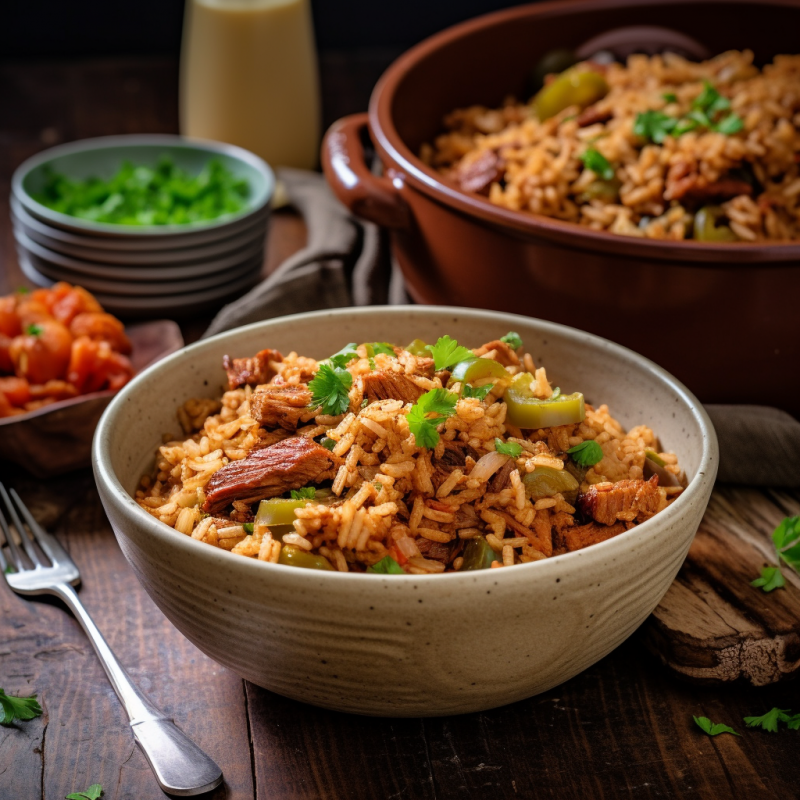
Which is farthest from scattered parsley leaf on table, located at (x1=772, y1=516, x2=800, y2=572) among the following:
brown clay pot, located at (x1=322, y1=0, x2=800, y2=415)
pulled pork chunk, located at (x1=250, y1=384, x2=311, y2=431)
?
pulled pork chunk, located at (x1=250, y1=384, x2=311, y2=431)

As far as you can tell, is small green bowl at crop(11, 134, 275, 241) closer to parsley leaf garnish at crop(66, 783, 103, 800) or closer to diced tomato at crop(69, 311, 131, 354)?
diced tomato at crop(69, 311, 131, 354)

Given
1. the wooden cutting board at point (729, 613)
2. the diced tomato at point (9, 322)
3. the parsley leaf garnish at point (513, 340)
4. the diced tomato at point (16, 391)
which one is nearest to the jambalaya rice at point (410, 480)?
the parsley leaf garnish at point (513, 340)

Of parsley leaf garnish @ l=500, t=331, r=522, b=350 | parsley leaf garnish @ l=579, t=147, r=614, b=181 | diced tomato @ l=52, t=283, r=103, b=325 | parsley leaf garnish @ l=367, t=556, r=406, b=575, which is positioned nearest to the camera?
parsley leaf garnish @ l=367, t=556, r=406, b=575

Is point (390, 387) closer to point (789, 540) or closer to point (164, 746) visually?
point (164, 746)

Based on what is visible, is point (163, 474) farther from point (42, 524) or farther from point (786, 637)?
point (786, 637)

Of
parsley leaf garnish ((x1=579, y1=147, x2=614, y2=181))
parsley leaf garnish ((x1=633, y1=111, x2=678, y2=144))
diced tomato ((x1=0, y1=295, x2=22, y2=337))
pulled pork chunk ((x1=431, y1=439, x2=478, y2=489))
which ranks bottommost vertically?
diced tomato ((x1=0, y1=295, x2=22, y2=337))

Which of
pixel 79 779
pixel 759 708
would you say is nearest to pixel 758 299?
pixel 759 708
